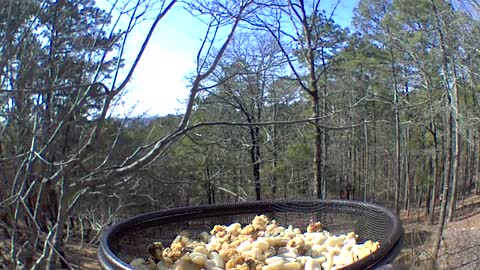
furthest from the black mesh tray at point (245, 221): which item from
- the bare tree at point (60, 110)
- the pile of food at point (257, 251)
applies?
the bare tree at point (60, 110)

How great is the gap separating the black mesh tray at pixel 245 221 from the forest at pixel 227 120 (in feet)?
2.39

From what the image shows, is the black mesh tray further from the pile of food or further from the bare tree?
the bare tree

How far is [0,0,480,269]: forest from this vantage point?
7.69ft

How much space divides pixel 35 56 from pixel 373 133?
1715cm

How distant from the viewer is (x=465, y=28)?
710 centimetres

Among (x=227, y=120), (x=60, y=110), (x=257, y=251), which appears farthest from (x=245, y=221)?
(x=227, y=120)

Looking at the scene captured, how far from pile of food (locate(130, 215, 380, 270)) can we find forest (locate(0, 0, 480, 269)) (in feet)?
2.95

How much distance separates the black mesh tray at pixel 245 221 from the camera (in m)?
0.97

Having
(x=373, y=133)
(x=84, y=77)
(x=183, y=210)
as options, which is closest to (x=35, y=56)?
(x=84, y=77)

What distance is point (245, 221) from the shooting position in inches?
53.4

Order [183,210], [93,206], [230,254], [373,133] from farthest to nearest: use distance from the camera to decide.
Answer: [373,133], [93,206], [183,210], [230,254]

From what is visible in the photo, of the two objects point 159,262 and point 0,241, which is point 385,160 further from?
point 159,262

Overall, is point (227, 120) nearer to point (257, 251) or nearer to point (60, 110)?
point (60, 110)

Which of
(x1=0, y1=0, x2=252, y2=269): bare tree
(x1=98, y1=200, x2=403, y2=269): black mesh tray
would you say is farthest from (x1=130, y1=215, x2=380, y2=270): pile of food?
(x1=0, y1=0, x2=252, y2=269): bare tree
